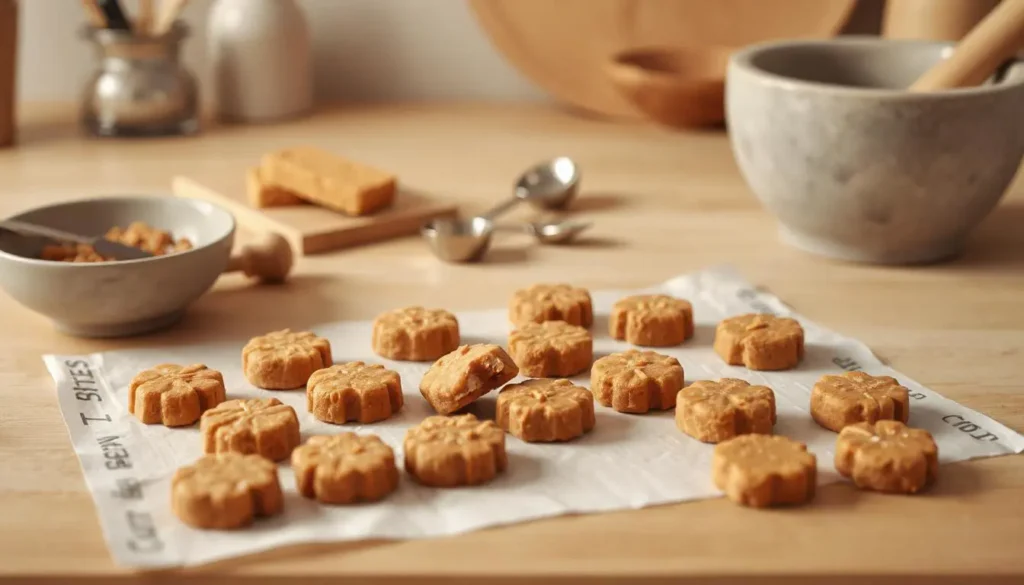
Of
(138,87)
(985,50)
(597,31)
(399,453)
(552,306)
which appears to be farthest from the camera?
(597,31)

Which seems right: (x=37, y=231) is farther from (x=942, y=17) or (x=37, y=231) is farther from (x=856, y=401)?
(x=942, y=17)

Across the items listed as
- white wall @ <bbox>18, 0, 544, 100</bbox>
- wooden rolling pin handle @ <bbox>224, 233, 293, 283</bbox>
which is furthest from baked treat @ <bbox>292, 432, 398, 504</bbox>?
white wall @ <bbox>18, 0, 544, 100</bbox>

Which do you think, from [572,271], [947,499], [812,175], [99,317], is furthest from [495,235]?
[947,499]

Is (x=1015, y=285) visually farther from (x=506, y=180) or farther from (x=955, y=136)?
(x=506, y=180)

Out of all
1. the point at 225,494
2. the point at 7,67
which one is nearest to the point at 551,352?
the point at 225,494

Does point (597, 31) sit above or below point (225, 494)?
above

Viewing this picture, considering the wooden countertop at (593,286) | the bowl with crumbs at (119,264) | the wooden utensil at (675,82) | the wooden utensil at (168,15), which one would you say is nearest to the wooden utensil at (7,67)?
the wooden countertop at (593,286)

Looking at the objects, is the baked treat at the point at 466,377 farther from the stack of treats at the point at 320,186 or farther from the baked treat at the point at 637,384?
the stack of treats at the point at 320,186

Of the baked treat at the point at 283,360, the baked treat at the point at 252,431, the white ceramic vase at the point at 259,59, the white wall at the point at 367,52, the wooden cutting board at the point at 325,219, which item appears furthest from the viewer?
the white wall at the point at 367,52
